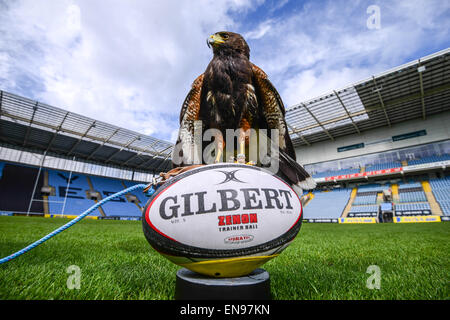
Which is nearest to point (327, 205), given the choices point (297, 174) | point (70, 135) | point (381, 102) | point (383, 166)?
point (383, 166)

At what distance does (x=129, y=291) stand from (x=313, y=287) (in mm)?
1321

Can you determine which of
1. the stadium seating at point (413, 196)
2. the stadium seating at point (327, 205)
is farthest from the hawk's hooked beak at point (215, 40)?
the stadium seating at point (413, 196)

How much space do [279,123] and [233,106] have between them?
0.87 m

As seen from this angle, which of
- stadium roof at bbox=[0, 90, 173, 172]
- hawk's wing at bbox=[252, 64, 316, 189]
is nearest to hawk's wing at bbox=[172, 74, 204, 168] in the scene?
hawk's wing at bbox=[252, 64, 316, 189]

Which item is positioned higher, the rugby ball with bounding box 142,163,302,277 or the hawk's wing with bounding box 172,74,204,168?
the hawk's wing with bounding box 172,74,204,168

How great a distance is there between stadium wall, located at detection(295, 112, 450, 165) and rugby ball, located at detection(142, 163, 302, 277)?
32.5m

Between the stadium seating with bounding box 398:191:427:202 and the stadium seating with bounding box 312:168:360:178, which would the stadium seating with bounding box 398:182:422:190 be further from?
the stadium seating with bounding box 312:168:360:178

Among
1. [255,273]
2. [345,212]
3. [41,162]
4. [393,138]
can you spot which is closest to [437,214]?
[345,212]

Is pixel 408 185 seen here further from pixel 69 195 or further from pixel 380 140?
pixel 69 195

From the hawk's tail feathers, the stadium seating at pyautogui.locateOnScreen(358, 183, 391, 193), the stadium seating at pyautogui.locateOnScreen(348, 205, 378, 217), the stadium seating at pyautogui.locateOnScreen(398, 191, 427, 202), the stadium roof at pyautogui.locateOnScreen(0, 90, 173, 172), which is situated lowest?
the stadium seating at pyautogui.locateOnScreen(348, 205, 378, 217)

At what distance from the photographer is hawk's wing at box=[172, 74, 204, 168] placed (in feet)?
10.3

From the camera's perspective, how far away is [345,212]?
2514cm

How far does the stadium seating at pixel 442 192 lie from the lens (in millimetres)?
20081

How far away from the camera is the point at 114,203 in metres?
31.9
